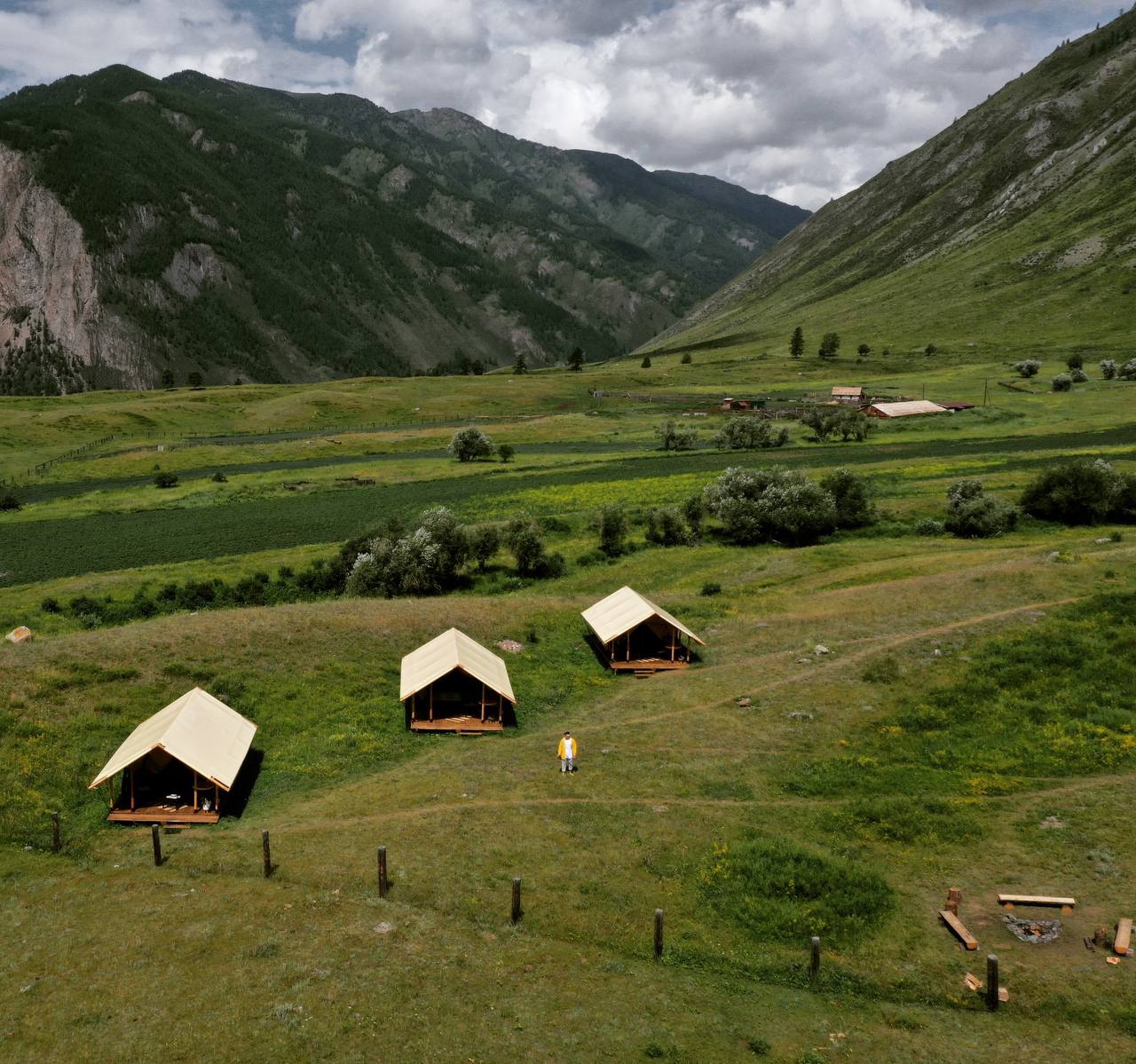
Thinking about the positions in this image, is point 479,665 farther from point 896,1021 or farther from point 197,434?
point 197,434

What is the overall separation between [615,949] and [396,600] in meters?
39.3

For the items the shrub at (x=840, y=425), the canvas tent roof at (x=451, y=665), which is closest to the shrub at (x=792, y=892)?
the canvas tent roof at (x=451, y=665)

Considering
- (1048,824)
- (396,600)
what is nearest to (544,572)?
(396,600)

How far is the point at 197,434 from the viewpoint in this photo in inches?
6668

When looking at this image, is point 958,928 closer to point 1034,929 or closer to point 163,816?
point 1034,929

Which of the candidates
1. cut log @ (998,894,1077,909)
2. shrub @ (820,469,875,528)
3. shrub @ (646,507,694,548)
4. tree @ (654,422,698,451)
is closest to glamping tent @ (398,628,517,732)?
cut log @ (998,894,1077,909)

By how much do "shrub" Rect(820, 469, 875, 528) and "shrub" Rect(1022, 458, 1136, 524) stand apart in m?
16.6

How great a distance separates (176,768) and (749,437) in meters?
120

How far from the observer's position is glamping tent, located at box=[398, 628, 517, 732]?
41.6 m

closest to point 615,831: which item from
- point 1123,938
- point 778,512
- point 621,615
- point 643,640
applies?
point 1123,938

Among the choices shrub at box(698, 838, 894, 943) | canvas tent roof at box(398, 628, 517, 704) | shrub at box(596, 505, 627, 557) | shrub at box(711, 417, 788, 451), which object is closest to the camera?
shrub at box(698, 838, 894, 943)

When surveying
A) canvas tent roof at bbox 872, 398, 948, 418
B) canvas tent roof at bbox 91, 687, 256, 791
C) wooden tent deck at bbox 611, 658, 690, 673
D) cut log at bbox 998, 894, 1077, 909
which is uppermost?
canvas tent roof at bbox 872, 398, 948, 418

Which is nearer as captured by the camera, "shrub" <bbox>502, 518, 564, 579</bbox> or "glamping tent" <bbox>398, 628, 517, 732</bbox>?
"glamping tent" <bbox>398, 628, 517, 732</bbox>

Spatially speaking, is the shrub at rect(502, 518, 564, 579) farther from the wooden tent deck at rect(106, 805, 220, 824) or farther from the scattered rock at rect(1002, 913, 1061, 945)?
the scattered rock at rect(1002, 913, 1061, 945)
